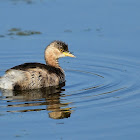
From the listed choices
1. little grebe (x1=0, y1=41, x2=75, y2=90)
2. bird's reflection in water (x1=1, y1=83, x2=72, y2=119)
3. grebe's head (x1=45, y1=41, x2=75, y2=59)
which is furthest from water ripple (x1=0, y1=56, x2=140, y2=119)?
grebe's head (x1=45, y1=41, x2=75, y2=59)

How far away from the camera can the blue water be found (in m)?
8.66

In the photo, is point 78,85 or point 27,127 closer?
point 27,127

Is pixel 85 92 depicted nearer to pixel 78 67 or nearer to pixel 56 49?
pixel 56 49

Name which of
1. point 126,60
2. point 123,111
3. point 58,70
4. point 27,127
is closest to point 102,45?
point 126,60

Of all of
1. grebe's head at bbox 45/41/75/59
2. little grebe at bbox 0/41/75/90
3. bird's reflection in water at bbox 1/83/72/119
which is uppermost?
grebe's head at bbox 45/41/75/59

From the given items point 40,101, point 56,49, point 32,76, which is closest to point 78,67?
point 56,49

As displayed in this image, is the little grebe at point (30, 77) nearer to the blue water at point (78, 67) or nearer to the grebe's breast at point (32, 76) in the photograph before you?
the grebe's breast at point (32, 76)

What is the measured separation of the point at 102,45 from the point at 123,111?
5.15m

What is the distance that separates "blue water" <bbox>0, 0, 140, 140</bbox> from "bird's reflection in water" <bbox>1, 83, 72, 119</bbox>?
20 millimetres

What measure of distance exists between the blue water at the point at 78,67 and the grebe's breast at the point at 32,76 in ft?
0.89

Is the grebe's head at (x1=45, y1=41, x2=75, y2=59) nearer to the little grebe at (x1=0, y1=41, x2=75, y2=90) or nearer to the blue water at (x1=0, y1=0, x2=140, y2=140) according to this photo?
the little grebe at (x1=0, y1=41, x2=75, y2=90)

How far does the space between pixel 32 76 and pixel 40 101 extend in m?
1.02

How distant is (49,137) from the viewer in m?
8.15

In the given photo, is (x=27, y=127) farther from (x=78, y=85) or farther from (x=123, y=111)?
(x=78, y=85)
